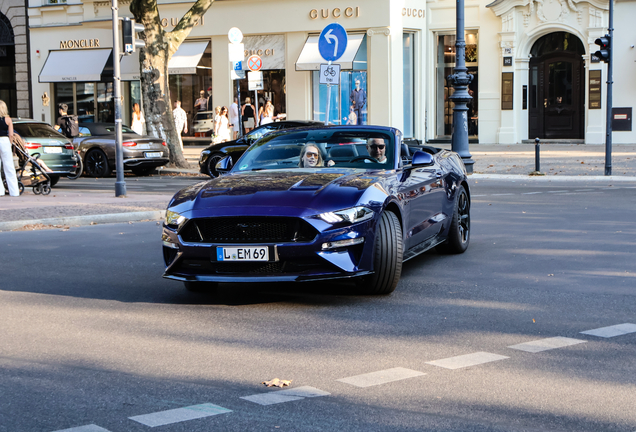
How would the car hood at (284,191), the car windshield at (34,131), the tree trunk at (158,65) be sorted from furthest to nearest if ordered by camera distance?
the tree trunk at (158,65), the car windshield at (34,131), the car hood at (284,191)

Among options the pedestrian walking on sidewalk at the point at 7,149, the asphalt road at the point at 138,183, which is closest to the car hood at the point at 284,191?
the pedestrian walking on sidewalk at the point at 7,149

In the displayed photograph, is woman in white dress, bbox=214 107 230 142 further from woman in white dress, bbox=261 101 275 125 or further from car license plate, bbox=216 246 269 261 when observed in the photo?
car license plate, bbox=216 246 269 261

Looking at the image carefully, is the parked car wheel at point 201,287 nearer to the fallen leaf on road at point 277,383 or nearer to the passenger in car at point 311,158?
the passenger in car at point 311,158

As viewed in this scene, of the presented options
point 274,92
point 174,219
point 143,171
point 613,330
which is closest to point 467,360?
point 613,330

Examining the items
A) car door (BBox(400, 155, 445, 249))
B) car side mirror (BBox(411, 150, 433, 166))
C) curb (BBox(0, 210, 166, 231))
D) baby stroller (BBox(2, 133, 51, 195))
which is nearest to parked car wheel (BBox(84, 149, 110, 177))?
baby stroller (BBox(2, 133, 51, 195))

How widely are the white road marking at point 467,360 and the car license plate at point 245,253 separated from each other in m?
1.78

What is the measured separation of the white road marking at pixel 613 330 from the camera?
19.4 ft

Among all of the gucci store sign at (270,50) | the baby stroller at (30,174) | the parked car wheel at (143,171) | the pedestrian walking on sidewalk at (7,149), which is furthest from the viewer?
the gucci store sign at (270,50)

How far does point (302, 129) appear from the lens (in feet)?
28.3

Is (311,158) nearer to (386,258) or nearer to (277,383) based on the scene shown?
(386,258)

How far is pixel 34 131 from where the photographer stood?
20266 mm

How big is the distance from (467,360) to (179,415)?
1.84 metres

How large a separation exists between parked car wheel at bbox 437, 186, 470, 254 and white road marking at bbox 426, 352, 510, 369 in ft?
13.3

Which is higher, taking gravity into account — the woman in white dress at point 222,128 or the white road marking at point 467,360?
the woman in white dress at point 222,128
